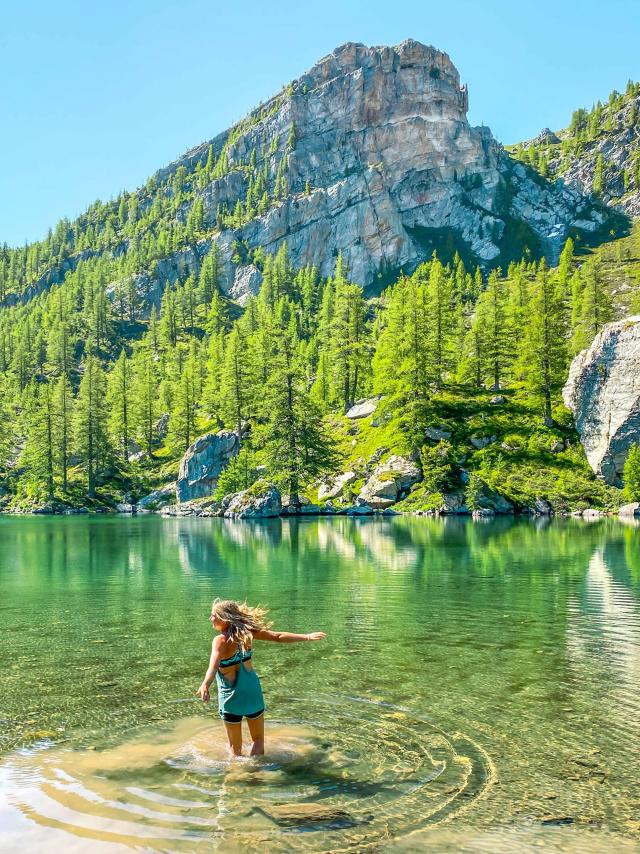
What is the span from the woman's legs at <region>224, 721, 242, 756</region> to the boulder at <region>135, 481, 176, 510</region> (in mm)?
93992

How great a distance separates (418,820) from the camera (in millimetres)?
7414

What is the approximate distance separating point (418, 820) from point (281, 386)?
78984 millimetres

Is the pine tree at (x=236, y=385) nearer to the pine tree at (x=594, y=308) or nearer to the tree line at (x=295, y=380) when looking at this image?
the tree line at (x=295, y=380)

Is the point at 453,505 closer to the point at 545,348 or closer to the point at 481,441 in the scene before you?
the point at 481,441

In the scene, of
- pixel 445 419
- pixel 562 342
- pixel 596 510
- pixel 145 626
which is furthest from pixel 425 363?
pixel 145 626

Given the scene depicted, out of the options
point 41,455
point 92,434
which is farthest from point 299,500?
point 41,455

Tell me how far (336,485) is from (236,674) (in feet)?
241

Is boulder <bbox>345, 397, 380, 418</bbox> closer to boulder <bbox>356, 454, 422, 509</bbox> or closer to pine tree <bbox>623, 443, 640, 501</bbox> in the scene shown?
boulder <bbox>356, 454, 422, 509</bbox>

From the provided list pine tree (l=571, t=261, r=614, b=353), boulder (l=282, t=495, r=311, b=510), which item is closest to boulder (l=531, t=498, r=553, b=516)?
boulder (l=282, t=495, r=311, b=510)

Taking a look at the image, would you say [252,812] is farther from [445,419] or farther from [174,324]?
[174,324]

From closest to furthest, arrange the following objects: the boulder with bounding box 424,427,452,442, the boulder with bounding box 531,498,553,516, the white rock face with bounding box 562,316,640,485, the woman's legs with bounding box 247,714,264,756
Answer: the woman's legs with bounding box 247,714,264,756, the boulder with bounding box 531,498,553,516, the white rock face with bounding box 562,316,640,485, the boulder with bounding box 424,427,452,442

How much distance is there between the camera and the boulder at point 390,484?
76375 millimetres

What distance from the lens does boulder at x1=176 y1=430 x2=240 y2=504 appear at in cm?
9594

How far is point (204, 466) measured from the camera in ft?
317
